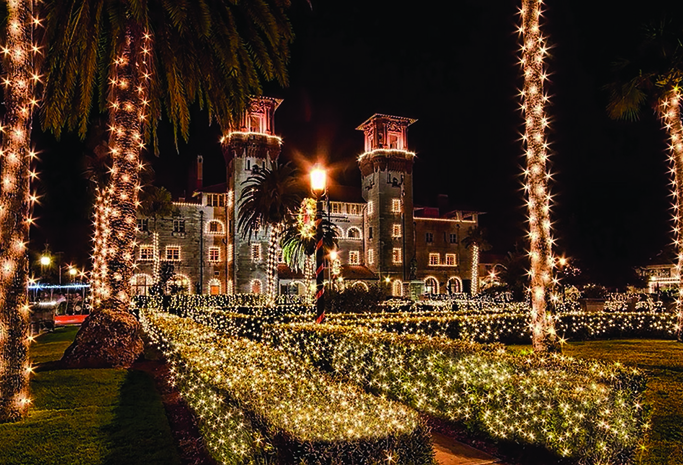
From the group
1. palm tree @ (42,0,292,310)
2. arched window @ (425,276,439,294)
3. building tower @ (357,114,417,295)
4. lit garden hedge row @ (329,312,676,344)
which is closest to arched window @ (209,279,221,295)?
building tower @ (357,114,417,295)

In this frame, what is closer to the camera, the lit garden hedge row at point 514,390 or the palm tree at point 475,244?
the lit garden hedge row at point 514,390

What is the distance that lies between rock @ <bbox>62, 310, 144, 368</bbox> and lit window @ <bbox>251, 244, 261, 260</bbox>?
50.1m

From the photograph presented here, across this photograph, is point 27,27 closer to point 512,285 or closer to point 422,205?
point 512,285

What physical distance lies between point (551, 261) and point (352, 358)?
4.19 m

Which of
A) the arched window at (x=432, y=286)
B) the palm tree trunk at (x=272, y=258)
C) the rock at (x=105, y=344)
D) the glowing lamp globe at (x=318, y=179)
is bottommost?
the arched window at (x=432, y=286)

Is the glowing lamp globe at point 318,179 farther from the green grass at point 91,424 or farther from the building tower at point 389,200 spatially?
the building tower at point 389,200

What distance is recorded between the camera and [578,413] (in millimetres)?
5617

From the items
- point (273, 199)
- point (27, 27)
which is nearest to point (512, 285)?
point (273, 199)

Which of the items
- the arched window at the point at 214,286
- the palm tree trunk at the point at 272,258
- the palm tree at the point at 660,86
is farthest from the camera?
the arched window at the point at 214,286

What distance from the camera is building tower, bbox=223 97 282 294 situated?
202ft

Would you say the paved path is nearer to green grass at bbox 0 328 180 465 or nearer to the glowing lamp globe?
green grass at bbox 0 328 180 465

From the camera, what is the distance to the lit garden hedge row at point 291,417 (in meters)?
3.70

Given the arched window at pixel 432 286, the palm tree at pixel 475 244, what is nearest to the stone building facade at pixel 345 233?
the arched window at pixel 432 286

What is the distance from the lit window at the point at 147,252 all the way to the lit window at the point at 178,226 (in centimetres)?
337
